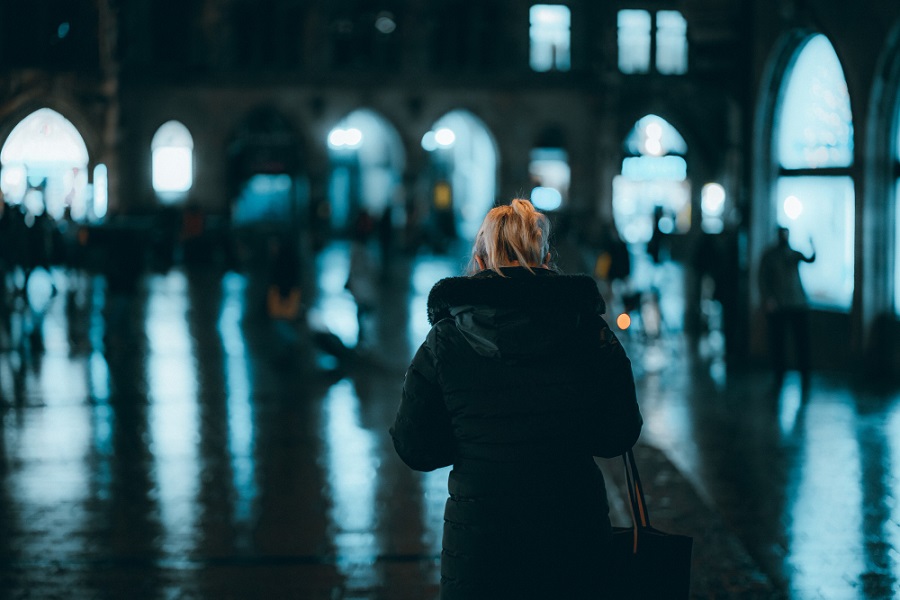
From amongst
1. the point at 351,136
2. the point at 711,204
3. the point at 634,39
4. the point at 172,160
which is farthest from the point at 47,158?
the point at 711,204

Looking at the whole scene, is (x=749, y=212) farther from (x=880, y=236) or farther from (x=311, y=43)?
(x=311, y=43)

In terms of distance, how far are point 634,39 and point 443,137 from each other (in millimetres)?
7622

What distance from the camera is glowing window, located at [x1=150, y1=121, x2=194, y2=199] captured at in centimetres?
4491

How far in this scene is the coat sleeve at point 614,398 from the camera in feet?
11.7

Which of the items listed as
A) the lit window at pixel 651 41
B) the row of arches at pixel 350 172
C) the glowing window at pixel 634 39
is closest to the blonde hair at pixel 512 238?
the row of arches at pixel 350 172

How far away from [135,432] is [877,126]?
8.21 metres

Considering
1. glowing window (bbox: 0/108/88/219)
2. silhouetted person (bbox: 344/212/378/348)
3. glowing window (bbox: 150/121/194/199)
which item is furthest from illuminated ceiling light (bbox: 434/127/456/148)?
silhouetted person (bbox: 344/212/378/348)

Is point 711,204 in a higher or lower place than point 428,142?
lower

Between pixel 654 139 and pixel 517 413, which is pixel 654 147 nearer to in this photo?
pixel 654 139

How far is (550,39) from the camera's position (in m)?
46.7

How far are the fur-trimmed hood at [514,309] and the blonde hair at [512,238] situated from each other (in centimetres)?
8

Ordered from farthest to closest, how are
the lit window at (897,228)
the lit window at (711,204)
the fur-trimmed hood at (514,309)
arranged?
the lit window at (711,204) < the lit window at (897,228) < the fur-trimmed hood at (514,309)

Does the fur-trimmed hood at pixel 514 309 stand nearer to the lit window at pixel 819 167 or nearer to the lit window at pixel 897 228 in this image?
the lit window at pixel 897 228

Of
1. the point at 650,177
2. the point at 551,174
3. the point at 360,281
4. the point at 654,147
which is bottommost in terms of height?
the point at 360,281
